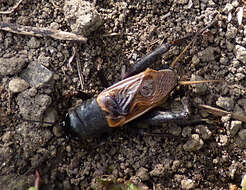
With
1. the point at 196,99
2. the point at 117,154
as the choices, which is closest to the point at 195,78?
the point at 196,99

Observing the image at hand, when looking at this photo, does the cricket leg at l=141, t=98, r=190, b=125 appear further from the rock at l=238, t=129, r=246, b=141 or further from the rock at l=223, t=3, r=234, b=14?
the rock at l=223, t=3, r=234, b=14

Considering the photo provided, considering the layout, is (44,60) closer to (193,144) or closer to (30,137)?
(30,137)

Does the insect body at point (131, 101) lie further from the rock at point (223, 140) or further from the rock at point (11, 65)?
the rock at point (11, 65)

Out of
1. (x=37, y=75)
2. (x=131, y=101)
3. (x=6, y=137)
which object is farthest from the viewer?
(x=131, y=101)

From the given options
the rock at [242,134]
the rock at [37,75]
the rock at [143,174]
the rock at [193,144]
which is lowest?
the rock at [143,174]

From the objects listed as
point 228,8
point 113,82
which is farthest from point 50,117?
point 228,8

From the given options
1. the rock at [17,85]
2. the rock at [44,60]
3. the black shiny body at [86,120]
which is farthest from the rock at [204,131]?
the rock at [17,85]

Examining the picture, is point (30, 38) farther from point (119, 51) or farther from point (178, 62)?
point (178, 62)

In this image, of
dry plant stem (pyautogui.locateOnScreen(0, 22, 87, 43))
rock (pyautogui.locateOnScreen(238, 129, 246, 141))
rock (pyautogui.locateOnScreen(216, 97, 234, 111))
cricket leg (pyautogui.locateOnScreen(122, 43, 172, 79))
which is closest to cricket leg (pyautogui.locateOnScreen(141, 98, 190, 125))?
rock (pyautogui.locateOnScreen(216, 97, 234, 111))
